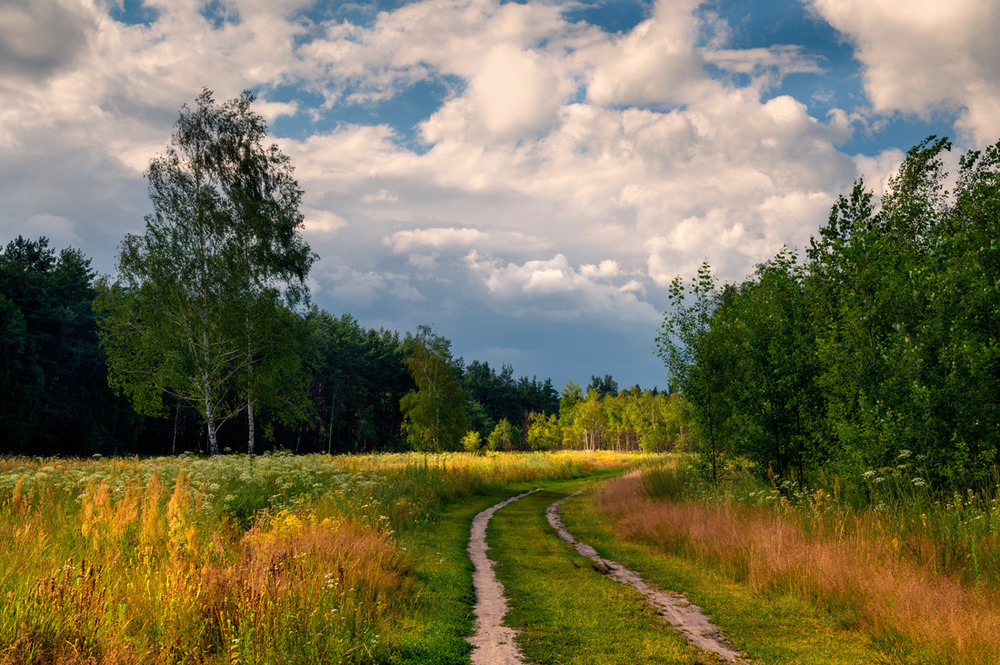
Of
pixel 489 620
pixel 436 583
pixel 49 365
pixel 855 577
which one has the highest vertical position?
pixel 49 365

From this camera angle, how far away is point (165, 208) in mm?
25922

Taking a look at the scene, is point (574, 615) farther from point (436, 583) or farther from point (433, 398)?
point (433, 398)

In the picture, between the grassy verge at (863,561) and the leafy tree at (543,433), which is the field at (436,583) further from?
the leafy tree at (543,433)

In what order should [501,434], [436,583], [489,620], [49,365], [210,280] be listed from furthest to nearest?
1. [501,434]
2. [49,365]
3. [210,280]
4. [436,583]
5. [489,620]

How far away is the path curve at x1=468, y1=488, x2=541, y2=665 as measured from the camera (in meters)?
6.60

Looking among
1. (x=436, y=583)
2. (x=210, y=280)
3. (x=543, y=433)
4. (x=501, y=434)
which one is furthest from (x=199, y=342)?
(x=543, y=433)

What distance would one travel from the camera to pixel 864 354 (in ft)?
38.9

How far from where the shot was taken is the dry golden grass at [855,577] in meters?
6.26

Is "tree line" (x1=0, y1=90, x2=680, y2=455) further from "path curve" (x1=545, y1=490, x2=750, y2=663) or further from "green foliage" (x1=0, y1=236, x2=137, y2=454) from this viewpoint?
"path curve" (x1=545, y1=490, x2=750, y2=663)

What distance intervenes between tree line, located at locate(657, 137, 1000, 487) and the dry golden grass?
2.40 m

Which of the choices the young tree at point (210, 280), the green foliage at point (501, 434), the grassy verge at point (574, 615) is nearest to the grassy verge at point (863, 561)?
the grassy verge at point (574, 615)

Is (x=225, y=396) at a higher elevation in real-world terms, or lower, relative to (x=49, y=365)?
lower

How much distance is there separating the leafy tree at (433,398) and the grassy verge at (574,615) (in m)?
38.3

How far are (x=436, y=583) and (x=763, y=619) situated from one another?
16.2ft
